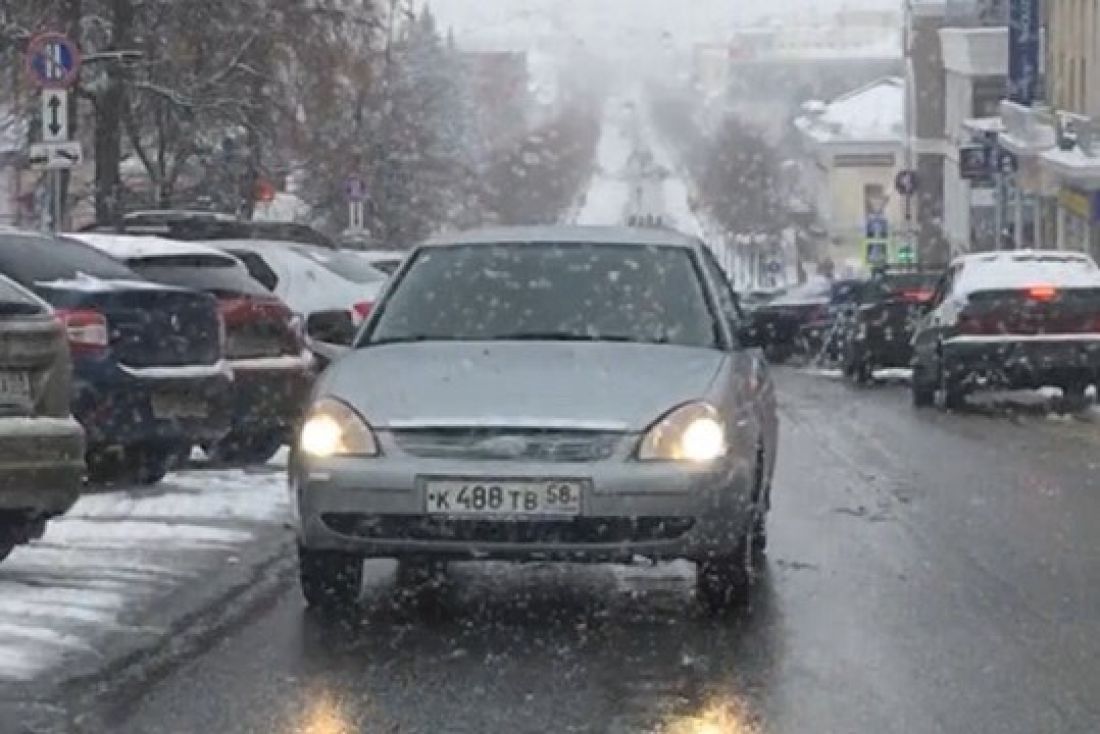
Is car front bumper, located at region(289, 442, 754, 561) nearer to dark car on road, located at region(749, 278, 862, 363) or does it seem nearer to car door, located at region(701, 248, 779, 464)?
car door, located at region(701, 248, 779, 464)

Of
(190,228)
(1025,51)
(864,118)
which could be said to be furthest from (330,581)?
(864,118)

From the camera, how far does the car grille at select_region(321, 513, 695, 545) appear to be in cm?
871

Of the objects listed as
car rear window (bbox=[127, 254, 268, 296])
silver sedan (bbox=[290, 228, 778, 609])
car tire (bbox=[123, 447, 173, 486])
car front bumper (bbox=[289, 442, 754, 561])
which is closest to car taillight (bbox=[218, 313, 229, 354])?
car rear window (bbox=[127, 254, 268, 296])

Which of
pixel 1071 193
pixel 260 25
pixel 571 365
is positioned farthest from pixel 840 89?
pixel 571 365

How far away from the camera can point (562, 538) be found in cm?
875

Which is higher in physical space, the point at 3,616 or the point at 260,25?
the point at 260,25

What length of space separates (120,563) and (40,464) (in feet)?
4.18

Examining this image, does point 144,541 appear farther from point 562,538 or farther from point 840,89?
point 840,89

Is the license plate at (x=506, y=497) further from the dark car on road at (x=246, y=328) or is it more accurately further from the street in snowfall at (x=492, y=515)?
the dark car on road at (x=246, y=328)

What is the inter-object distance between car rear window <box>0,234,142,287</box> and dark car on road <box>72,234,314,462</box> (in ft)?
4.10

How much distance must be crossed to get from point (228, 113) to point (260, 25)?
Answer: 130 cm

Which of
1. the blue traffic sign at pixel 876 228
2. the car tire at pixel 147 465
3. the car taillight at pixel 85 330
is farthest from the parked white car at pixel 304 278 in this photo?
the blue traffic sign at pixel 876 228

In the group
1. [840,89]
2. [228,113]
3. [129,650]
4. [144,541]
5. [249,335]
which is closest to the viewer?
[129,650]

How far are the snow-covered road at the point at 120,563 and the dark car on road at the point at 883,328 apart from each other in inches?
608
